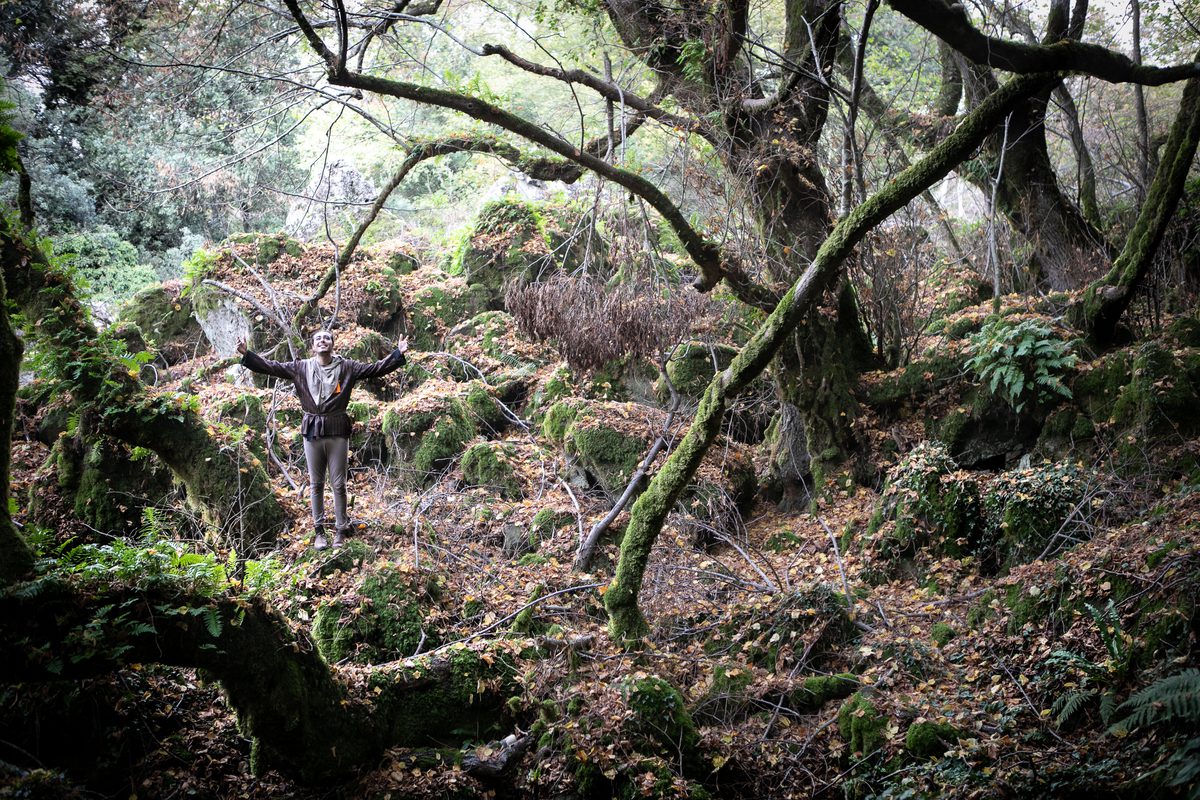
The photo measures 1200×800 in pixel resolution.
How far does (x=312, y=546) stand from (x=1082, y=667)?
6.27 metres

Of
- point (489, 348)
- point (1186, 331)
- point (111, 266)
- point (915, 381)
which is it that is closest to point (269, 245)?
point (111, 266)

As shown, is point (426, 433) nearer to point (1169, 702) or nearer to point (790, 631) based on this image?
point (790, 631)

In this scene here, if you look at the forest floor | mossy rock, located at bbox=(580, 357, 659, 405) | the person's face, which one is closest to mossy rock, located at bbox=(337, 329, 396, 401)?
mossy rock, located at bbox=(580, 357, 659, 405)

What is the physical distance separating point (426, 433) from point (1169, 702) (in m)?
9.12

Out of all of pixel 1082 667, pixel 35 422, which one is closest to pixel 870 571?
pixel 1082 667

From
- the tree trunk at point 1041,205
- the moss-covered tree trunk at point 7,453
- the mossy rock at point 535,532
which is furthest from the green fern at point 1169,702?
the tree trunk at point 1041,205

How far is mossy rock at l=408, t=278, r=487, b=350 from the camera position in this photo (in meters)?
14.3

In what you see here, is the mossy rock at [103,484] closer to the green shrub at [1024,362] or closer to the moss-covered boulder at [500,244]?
the moss-covered boulder at [500,244]

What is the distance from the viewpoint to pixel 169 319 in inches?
552

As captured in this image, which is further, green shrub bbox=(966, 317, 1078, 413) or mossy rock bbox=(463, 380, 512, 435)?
mossy rock bbox=(463, 380, 512, 435)

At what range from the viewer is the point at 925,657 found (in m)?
6.01

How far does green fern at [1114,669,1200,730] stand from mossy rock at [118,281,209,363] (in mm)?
14209

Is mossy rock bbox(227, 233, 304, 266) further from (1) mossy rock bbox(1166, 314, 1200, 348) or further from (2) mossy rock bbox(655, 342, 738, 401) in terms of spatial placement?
(1) mossy rock bbox(1166, 314, 1200, 348)

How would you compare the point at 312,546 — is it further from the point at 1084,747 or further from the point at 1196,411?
the point at 1196,411
